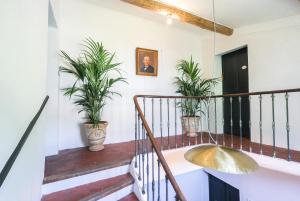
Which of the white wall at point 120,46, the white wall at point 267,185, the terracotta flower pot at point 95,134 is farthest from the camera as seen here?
the white wall at point 120,46

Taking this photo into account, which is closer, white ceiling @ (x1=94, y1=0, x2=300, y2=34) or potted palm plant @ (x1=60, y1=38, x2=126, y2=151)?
potted palm plant @ (x1=60, y1=38, x2=126, y2=151)

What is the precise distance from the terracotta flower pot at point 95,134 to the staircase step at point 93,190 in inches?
31.4

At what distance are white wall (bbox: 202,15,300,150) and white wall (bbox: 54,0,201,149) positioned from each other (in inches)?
60.0

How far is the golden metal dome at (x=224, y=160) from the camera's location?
779mm

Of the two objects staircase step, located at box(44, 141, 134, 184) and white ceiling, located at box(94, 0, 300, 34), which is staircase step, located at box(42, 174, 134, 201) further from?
white ceiling, located at box(94, 0, 300, 34)

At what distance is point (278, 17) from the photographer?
10.8 feet

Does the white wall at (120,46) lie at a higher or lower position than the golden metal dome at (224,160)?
higher

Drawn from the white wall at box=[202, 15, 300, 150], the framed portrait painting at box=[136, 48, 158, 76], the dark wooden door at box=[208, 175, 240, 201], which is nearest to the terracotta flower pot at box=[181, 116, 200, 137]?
the dark wooden door at box=[208, 175, 240, 201]

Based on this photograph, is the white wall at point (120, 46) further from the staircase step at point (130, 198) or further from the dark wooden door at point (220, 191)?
the dark wooden door at point (220, 191)

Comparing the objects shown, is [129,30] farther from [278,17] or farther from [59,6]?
[278,17]

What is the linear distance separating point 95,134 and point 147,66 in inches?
76.6

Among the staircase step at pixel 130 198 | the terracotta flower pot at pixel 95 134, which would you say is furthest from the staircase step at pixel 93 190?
the terracotta flower pot at pixel 95 134

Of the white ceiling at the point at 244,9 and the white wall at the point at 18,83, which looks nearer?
the white wall at the point at 18,83

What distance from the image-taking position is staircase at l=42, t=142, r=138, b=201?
189cm
